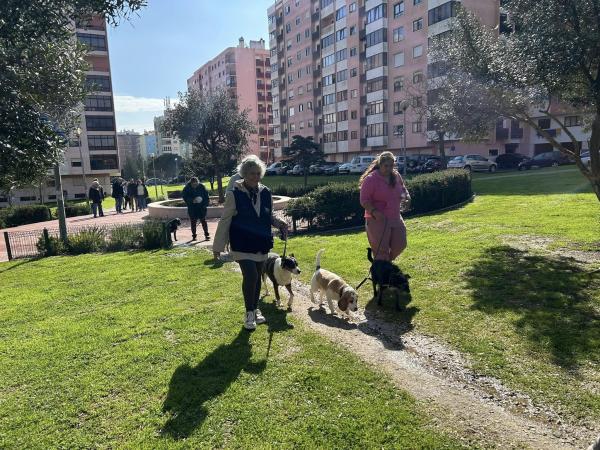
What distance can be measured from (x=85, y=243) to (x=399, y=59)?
45.5 m

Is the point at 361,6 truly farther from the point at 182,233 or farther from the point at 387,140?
the point at 182,233

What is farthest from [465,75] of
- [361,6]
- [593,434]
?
[361,6]

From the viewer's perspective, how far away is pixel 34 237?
42.4ft

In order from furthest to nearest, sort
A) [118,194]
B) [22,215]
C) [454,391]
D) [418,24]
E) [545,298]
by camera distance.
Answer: [418,24] → [118,194] → [22,215] → [545,298] → [454,391]

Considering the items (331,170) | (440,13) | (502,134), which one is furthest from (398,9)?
(331,170)

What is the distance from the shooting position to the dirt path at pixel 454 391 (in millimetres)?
2801

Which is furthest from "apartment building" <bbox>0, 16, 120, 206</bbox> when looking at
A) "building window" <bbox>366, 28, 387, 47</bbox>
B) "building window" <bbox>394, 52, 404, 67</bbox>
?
"building window" <bbox>394, 52, 404, 67</bbox>

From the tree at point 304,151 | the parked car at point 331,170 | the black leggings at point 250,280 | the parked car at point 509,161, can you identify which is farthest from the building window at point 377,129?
the black leggings at point 250,280

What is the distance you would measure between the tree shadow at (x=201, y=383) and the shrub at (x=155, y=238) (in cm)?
663

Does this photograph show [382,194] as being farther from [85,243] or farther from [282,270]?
[85,243]

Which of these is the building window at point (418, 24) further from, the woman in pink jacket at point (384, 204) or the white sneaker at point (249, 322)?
the white sneaker at point (249, 322)

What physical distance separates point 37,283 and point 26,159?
16.4ft

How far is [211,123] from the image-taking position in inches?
816

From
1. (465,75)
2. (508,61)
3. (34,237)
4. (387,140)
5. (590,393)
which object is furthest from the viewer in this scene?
(387,140)
